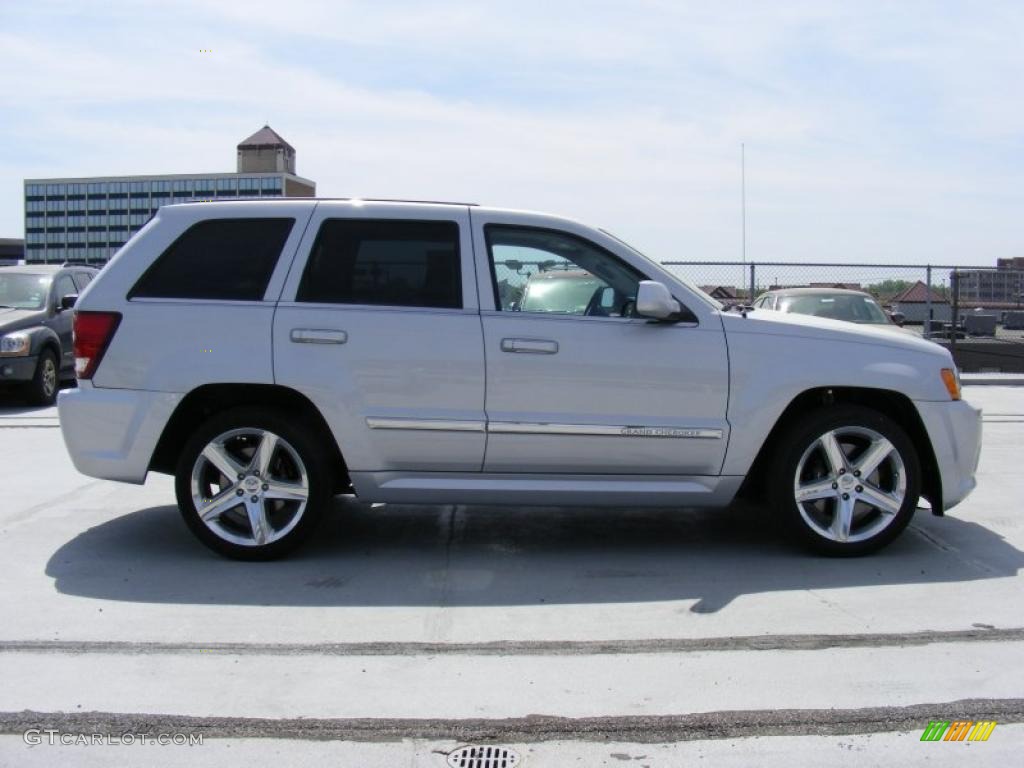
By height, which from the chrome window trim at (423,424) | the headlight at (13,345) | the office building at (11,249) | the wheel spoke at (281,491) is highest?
the office building at (11,249)

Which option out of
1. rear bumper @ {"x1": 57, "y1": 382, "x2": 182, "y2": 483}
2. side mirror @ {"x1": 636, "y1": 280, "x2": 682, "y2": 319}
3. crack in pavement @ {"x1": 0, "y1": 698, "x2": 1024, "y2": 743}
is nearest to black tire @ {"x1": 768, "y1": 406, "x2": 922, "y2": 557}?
side mirror @ {"x1": 636, "y1": 280, "x2": 682, "y2": 319}

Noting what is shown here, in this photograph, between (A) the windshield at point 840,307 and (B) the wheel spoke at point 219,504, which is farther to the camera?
(A) the windshield at point 840,307

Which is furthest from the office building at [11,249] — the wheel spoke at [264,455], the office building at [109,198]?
the wheel spoke at [264,455]

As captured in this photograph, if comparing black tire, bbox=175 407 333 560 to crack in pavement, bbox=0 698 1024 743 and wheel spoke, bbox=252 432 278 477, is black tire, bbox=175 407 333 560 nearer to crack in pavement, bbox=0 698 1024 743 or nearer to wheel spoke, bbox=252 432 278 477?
wheel spoke, bbox=252 432 278 477

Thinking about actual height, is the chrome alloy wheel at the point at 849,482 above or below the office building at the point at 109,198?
below

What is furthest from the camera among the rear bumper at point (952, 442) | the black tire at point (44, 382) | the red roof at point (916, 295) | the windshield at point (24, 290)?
the red roof at point (916, 295)

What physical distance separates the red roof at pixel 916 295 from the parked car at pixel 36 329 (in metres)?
13.1

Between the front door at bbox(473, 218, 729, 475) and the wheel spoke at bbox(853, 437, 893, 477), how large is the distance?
768 mm

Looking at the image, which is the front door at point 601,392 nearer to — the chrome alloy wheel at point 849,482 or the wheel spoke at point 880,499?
the chrome alloy wheel at point 849,482

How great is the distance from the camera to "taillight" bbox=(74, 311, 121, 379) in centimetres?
533

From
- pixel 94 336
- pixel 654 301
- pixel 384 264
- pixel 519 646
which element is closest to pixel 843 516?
pixel 654 301

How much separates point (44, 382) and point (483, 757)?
419 inches

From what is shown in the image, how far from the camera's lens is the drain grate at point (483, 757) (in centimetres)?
321

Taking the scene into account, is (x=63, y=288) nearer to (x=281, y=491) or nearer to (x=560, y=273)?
(x=281, y=491)
